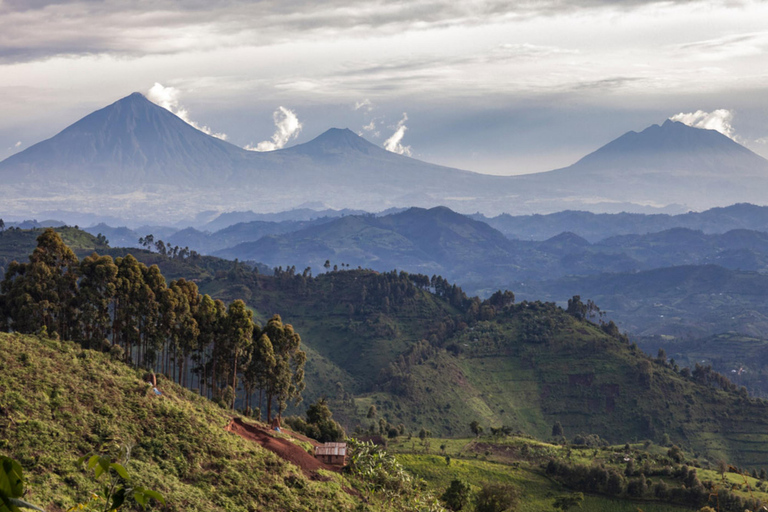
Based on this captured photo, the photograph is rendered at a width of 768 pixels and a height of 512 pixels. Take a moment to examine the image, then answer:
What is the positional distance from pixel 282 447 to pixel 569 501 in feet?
138

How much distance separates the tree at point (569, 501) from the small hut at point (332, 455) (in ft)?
117

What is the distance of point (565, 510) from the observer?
220 ft

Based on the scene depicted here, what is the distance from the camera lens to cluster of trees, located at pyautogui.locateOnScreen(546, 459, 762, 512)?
228 ft

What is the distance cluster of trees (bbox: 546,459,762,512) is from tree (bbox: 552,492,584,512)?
4081 millimetres

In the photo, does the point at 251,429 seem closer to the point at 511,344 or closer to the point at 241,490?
the point at 241,490

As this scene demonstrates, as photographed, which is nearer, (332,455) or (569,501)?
(332,455)

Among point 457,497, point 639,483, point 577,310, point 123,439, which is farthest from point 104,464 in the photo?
point 577,310

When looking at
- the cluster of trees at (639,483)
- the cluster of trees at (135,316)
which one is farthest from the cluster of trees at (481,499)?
the cluster of trees at (639,483)

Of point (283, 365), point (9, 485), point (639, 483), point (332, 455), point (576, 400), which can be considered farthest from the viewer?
point (576, 400)

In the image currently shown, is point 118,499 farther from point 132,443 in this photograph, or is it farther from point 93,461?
point 132,443

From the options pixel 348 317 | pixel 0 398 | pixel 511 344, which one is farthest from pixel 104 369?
pixel 348 317

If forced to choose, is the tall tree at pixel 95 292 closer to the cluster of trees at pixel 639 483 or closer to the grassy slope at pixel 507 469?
the grassy slope at pixel 507 469

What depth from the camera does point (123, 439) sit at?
31188mm

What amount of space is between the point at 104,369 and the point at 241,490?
44.2ft
